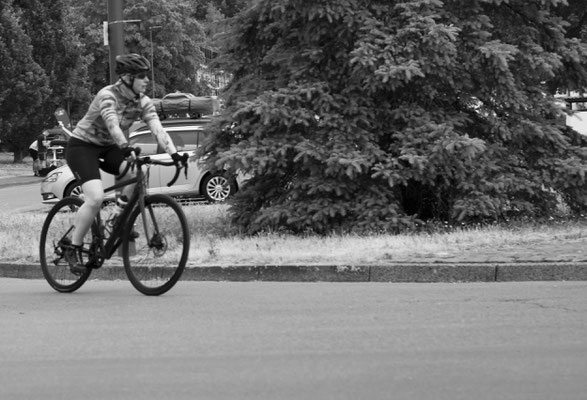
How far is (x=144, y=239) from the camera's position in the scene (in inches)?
352

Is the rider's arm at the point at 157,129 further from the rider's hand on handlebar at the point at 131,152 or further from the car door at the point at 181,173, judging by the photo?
the car door at the point at 181,173

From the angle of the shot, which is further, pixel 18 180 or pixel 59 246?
pixel 18 180

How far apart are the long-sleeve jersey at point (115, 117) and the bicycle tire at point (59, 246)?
2.08 ft

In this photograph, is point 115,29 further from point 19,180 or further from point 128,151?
point 19,180

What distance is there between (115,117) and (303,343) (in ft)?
9.42

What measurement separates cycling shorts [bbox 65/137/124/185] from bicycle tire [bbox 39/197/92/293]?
1.22ft

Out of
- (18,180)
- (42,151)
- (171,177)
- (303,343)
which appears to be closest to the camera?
(303,343)

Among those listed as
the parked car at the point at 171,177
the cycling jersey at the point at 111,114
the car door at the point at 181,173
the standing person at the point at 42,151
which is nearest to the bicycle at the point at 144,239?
the cycling jersey at the point at 111,114

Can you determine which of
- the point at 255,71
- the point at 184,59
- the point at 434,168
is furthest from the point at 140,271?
the point at 184,59

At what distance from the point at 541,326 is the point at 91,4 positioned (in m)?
82.4

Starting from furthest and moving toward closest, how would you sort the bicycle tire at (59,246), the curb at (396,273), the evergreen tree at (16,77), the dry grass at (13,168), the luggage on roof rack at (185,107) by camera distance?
the dry grass at (13,168)
the evergreen tree at (16,77)
the luggage on roof rack at (185,107)
the curb at (396,273)
the bicycle tire at (59,246)

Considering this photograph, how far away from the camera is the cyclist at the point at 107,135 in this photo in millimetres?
8641

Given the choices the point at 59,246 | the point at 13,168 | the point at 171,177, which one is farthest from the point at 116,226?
the point at 13,168

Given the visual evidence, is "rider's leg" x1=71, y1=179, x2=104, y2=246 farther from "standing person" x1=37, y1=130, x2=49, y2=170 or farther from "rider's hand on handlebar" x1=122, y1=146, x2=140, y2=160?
"standing person" x1=37, y1=130, x2=49, y2=170
